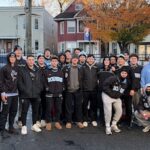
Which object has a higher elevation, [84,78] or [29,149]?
[84,78]

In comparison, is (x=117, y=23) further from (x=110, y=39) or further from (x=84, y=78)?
(x=84, y=78)

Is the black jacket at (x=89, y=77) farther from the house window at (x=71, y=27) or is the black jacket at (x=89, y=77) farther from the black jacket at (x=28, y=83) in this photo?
Answer: the house window at (x=71, y=27)

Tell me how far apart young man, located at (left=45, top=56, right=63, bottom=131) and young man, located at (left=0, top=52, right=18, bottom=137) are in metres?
0.83

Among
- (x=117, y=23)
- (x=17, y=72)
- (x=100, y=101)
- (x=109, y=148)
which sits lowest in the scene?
(x=109, y=148)

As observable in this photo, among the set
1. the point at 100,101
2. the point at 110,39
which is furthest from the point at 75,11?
the point at 100,101

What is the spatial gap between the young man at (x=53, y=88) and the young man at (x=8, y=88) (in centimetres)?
83

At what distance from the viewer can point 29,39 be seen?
26.5m

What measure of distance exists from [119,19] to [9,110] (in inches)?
1070

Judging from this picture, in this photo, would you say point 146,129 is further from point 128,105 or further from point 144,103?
point 128,105

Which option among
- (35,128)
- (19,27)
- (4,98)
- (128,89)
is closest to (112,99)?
(128,89)

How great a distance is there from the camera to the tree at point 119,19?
35750 millimetres

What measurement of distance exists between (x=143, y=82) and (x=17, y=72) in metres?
2.97

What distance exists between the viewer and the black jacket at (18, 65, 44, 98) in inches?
387

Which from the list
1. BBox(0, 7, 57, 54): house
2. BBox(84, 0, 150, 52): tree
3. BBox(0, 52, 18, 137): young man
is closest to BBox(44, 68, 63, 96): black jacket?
BBox(0, 52, 18, 137): young man
